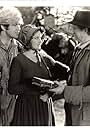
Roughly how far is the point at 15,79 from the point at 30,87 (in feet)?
0.31

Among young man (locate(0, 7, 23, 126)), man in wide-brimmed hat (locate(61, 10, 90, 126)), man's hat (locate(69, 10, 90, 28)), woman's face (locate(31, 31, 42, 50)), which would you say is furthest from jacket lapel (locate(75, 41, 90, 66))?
young man (locate(0, 7, 23, 126))

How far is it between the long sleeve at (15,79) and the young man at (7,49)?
0.02 metres

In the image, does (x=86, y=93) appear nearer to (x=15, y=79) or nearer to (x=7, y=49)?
(x=15, y=79)

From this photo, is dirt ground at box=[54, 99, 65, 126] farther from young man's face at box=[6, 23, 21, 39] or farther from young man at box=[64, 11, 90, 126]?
young man's face at box=[6, 23, 21, 39]

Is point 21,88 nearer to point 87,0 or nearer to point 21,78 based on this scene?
point 21,78

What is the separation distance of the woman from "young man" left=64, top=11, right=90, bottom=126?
75 mm

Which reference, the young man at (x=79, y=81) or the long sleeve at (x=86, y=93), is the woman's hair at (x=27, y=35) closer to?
the young man at (x=79, y=81)

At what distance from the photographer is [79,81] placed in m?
1.18

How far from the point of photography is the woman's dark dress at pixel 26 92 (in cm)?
118

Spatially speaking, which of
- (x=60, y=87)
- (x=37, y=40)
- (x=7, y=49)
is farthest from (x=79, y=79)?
(x=7, y=49)
